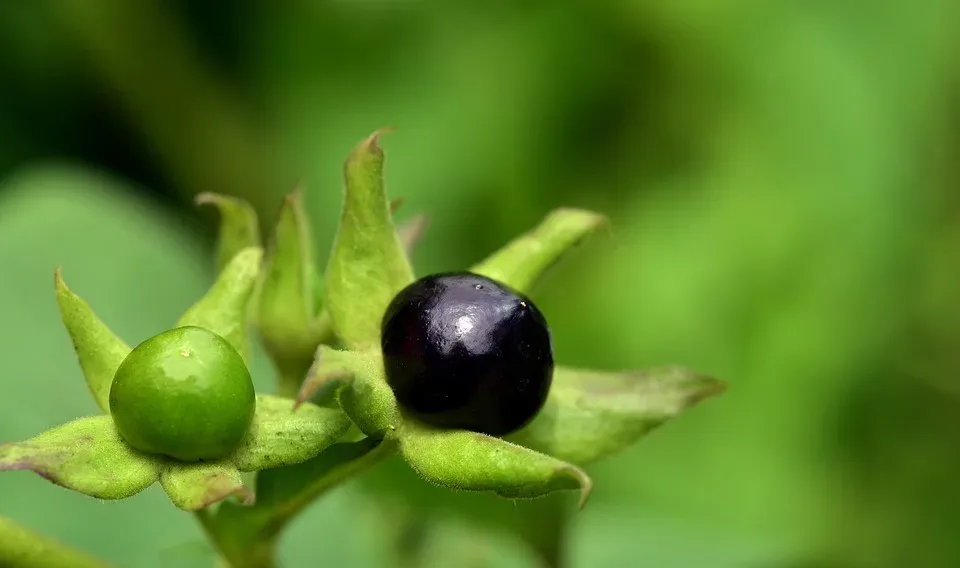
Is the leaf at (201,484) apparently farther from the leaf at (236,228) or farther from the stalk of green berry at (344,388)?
the leaf at (236,228)

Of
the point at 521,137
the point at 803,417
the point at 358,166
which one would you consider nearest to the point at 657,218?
the point at 521,137

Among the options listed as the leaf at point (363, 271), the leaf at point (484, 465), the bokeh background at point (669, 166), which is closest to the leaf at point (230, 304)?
the leaf at point (363, 271)

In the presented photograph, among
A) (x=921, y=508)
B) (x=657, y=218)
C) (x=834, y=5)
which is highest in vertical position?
(x=834, y=5)

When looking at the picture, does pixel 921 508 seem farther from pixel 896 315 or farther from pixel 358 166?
pixel 358 166

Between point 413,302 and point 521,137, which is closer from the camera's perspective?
point 413,302

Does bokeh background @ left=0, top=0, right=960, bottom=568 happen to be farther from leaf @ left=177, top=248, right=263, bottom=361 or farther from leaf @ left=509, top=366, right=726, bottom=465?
leaf @ left=177, top=248, right=263, bottom=361

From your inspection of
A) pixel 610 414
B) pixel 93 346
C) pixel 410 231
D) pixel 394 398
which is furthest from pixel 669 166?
pixel 93 346
